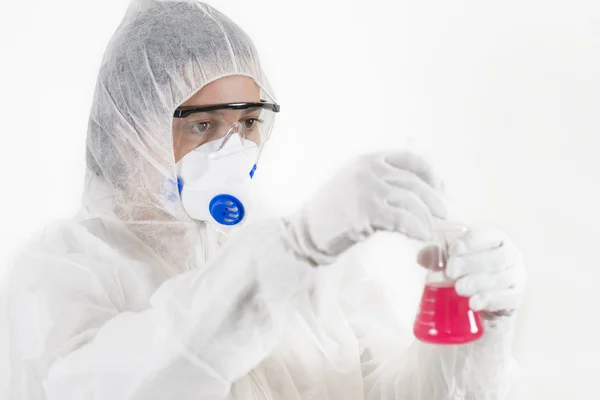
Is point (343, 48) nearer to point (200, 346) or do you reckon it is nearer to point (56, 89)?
point (56, 89)

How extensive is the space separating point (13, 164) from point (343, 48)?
3.17 feet

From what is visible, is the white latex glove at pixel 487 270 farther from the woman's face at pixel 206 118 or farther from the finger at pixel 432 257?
the woman's face at pixel 206 118

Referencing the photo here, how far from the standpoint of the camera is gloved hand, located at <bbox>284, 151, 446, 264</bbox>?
1.02 m

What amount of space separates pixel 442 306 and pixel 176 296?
40cm

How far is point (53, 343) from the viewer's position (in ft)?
4.14

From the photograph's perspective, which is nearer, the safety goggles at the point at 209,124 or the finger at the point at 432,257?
the finger at the point at 432,257

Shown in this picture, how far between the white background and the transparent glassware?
86 centimetres

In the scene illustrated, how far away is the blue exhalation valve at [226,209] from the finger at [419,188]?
45 centimetres

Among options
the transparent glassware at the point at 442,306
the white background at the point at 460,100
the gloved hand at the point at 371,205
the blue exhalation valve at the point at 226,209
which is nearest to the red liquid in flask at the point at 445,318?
the transparent glassware at the point at 442,306

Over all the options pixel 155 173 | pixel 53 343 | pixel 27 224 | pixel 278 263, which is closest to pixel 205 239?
pixel 155 173

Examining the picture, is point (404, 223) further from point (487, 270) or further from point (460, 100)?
point (460, 100)

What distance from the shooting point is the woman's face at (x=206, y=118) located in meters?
1.46

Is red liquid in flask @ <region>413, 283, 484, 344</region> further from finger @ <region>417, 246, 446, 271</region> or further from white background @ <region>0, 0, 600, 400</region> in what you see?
white background @ <region>0, 0, 600, 400</region>

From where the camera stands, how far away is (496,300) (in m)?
1.18
